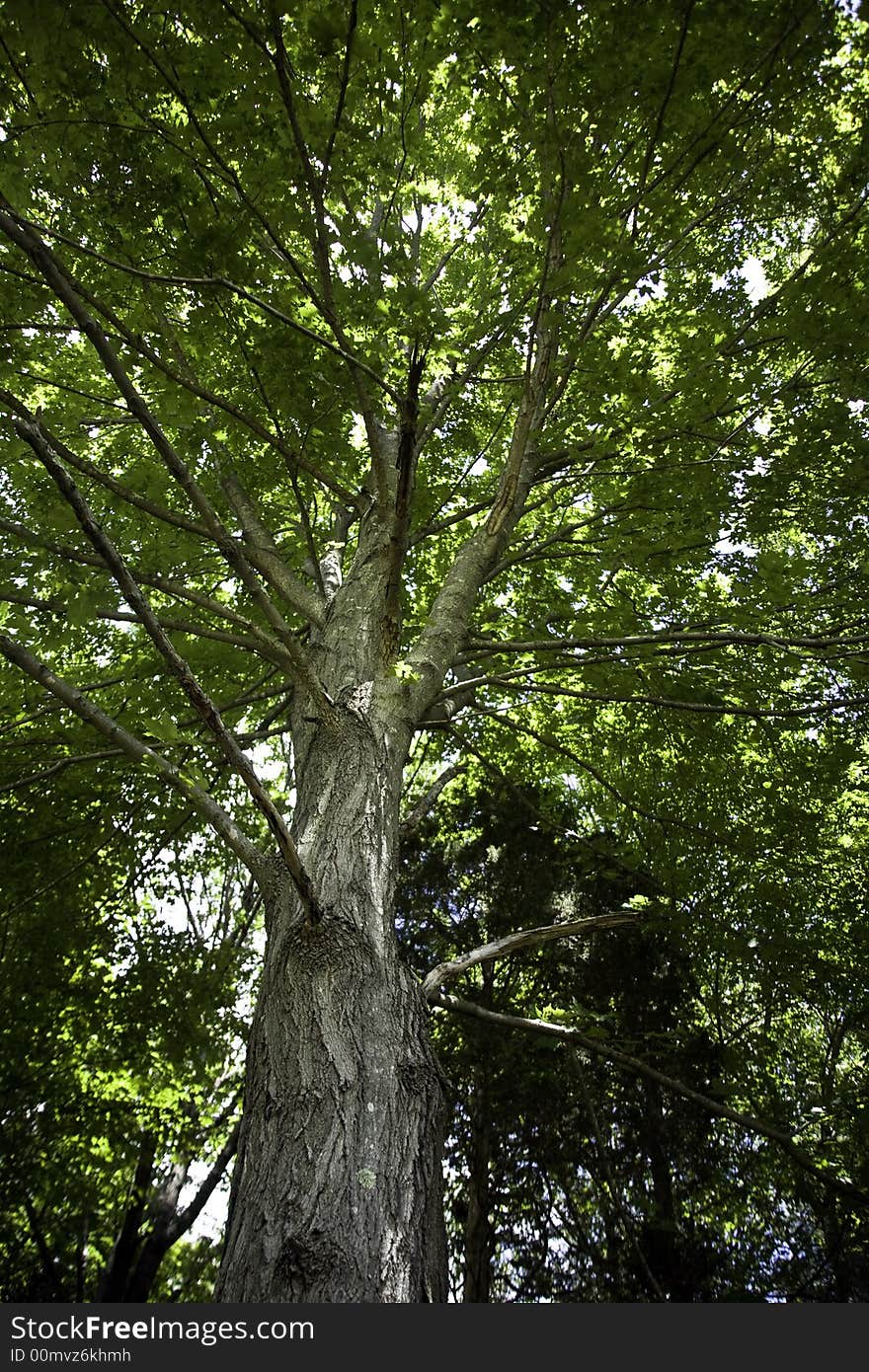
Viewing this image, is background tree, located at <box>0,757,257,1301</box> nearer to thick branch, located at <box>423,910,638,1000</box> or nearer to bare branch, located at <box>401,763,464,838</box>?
bare branch, located at <box>401,763,464,838</box>

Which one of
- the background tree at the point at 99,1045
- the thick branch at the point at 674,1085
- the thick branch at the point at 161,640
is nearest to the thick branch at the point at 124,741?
the thick branch at the point at 161,640

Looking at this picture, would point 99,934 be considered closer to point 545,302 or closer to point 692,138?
point 545,302

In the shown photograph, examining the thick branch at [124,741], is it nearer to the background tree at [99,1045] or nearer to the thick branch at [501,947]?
the thick branch at [501,947]

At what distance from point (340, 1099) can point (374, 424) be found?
249 cm

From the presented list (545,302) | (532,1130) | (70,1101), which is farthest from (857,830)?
(70,1101)

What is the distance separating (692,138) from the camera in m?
2.80

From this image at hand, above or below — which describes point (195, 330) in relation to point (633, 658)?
above

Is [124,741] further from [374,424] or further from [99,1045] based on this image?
[99,1045]

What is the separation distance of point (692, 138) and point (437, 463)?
283 cm

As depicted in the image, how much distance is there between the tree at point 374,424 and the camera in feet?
6.48

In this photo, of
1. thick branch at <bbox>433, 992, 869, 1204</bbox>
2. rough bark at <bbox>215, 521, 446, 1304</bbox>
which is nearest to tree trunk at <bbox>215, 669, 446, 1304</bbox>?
rough bark at <bbox>215, 521, 446, 1304</bbox>

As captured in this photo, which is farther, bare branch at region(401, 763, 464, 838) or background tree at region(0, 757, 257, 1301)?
background tree at region(0, 757, 257, 1301)

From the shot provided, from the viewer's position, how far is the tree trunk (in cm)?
163

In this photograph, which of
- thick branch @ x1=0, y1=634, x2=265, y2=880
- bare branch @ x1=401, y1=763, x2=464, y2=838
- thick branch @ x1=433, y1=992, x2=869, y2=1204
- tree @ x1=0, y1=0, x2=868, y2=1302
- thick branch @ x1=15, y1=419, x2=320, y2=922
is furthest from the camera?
bare branch @ x1=401, y1=763, x2=464, y2=838
